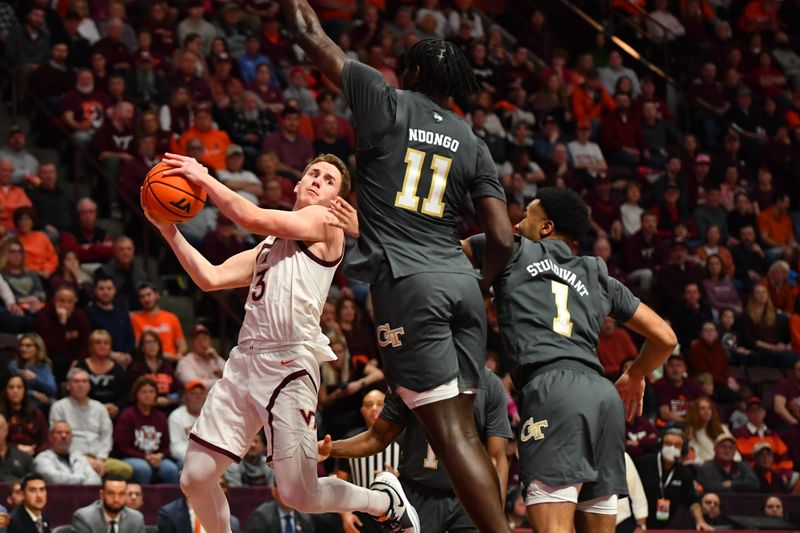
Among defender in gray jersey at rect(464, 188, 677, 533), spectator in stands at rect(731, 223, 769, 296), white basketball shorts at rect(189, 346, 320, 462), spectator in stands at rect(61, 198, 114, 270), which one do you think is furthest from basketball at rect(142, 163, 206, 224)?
spectator in stands at rect(731, 223, 769, 296)

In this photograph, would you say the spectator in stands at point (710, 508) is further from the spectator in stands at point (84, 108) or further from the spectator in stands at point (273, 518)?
the spectator in stands at point (84, 108)

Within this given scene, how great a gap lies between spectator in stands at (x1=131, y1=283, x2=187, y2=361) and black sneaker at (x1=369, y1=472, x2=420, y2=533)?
616cm

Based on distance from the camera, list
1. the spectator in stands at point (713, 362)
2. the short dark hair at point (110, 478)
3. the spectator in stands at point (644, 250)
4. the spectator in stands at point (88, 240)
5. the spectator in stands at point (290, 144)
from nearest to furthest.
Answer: the short dark hair at point (110, 478), the spectator in stands at point (88, 240), the spectator in stands at point (290, 144), the spectator in stands at point (713, 362), the spectator in stands at point (644, 250)

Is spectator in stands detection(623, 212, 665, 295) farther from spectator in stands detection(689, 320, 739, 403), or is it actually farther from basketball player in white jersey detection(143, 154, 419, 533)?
basketball player in white jersey detection(143, 154, 419, 533)

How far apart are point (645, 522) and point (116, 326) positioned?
17.3ft

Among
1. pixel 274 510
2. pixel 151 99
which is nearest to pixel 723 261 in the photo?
pixel 151 99

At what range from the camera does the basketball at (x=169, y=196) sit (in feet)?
20.0

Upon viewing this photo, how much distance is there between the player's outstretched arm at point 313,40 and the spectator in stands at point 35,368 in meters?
6.74

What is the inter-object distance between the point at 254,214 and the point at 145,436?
5.96 metres

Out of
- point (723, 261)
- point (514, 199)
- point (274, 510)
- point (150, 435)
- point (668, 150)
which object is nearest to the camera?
point (274, 510)

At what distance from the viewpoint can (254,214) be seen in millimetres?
6031

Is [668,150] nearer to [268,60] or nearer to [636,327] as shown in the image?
[268,60]

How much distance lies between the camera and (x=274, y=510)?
34.7 ft

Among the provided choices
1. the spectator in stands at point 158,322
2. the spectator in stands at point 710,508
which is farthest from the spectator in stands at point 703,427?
the spectator in stands at point 158,322
